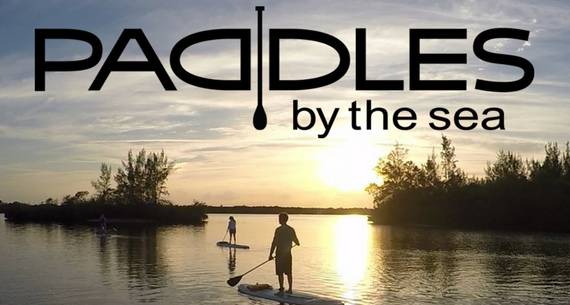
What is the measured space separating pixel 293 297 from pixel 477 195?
8143 centimetres

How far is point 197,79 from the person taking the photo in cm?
1897

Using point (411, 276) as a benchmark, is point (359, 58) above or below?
above

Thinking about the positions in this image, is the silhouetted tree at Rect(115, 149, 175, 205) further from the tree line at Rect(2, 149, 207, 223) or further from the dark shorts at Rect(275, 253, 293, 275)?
the dark shorts at Rect(275, 253, 293, 275)

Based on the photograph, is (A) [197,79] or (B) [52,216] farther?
(B) [52,216]

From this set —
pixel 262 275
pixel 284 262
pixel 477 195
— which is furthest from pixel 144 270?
pixel 477 195

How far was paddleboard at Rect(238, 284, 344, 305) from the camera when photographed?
1689 cm

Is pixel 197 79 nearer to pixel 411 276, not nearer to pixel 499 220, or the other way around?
pixel 411 276

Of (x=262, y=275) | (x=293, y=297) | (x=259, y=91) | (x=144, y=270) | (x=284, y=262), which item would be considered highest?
(x=259, y=91)

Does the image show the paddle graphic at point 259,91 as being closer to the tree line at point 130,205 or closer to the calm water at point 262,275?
the calm water at point 262,275

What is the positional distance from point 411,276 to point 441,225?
7644cm

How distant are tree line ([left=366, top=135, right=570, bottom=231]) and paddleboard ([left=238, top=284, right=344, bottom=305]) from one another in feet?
233

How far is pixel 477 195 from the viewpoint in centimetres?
9375

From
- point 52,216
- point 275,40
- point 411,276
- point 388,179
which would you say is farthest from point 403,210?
point 275,40

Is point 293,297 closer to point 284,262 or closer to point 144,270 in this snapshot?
point 284,262
